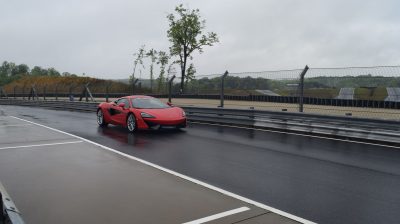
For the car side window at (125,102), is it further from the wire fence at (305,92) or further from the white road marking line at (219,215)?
the white road marking line at (219,215)

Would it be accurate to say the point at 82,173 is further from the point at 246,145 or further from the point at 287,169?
the point at 246,145

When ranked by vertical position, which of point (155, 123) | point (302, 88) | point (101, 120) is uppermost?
point (302, 88)

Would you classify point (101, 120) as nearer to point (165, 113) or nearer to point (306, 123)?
point (165, 113)

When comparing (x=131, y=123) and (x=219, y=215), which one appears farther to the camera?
(x=131, y=123)

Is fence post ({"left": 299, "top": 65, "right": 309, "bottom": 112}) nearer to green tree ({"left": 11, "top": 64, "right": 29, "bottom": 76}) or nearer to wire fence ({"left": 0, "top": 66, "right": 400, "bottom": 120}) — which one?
wire fence ({"left": 0, "top": 66, "right": 400, "bottom": 120})

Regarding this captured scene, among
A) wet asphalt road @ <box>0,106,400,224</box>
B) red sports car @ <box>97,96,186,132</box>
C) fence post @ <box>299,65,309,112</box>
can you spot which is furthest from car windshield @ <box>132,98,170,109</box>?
fence post @ <box>299,65,309,112</box>

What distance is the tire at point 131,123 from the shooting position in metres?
11.9

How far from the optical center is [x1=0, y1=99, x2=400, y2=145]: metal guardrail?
958 centimetres

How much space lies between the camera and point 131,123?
1205cm

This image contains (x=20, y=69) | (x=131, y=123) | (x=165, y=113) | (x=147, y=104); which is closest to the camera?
(x=165, y=113)

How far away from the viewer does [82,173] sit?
6.36 metres

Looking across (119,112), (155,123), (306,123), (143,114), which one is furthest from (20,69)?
(306,123)

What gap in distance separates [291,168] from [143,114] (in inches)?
244

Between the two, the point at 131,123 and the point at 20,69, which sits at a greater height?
the point at 20,69
